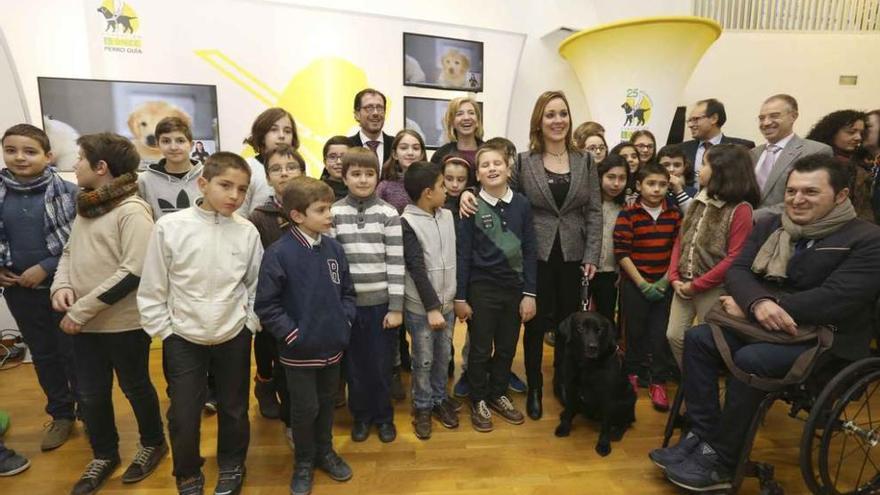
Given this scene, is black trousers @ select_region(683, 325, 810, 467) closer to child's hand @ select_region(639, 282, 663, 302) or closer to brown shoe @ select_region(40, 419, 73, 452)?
child's hand @ select_region(639, 282, 663, 302)

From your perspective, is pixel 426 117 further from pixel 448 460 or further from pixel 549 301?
pixel 448 460

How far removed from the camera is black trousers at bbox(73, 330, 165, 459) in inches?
76.8

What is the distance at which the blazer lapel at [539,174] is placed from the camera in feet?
8.24

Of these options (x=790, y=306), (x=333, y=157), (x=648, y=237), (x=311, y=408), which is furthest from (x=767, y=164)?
(x=311, y=408)

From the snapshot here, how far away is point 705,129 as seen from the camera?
3.67 meters

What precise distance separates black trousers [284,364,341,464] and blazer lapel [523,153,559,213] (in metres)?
1.41

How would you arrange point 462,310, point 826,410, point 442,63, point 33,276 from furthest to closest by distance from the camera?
point 442,63 < point 462,310 < point 33,276 < point 826,410

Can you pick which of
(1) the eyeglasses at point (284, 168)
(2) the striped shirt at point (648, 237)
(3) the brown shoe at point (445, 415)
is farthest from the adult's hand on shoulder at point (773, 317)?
(1) the eyeglasses at point (284, 168)

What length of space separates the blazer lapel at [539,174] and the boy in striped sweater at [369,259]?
848 mm

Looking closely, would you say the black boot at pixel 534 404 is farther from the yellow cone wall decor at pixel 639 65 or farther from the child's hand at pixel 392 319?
the yellow cone wall decor at pixel 639 65

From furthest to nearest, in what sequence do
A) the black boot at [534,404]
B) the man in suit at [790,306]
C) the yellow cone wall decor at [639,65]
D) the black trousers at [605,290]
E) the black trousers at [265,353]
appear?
the yellow cone wall decor at [639,65]
the black trousers at [605,290]
the black boot at [534,404]
the black trousers at [265,353]
the man in suit at [790,306]

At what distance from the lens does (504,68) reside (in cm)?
502

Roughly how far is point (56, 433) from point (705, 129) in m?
4.73

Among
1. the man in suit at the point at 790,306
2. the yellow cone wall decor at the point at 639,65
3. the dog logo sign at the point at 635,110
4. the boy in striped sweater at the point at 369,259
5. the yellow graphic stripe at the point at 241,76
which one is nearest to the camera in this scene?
the man in suit at the point at 790,306
